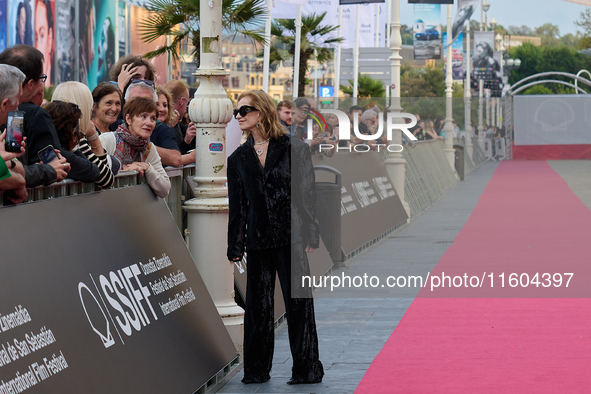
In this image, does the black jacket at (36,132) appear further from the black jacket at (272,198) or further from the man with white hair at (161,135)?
the man with white hair at (161,135)

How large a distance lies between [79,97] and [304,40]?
2685 cm

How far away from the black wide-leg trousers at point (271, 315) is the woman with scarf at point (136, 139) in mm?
774

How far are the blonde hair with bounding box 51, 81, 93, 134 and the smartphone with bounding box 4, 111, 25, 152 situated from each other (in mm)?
1213

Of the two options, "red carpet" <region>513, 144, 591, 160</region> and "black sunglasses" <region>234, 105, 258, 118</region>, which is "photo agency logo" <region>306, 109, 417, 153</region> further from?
"red carpet" <region>513, 144, 591, 160</region>

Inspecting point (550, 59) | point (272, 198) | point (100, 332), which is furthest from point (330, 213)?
point (550, 59)

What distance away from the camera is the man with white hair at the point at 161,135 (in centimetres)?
684

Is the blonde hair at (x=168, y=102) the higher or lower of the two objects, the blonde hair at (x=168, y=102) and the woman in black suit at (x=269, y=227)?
the higher

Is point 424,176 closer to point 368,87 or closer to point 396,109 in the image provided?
point 396,109

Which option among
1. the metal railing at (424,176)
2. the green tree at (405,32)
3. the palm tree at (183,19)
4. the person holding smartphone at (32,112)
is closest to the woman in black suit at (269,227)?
the person holding smartphone at (32,112)

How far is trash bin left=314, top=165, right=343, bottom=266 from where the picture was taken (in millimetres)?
11086

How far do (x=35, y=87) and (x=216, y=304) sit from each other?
247 centimetres

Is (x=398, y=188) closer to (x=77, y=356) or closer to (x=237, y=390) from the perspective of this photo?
(x=237, y=390)

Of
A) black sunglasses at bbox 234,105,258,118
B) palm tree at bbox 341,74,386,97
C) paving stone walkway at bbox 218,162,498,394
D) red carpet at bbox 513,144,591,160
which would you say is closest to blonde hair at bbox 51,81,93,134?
black sunglasses at bbox 234,105,258,118

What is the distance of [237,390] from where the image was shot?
5910mm
